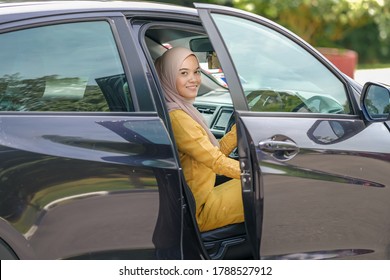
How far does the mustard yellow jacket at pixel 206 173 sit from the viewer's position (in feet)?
11.5

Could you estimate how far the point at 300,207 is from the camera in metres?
3.43

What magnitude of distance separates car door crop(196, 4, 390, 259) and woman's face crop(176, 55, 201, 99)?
28 cm

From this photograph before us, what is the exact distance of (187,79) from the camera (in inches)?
144

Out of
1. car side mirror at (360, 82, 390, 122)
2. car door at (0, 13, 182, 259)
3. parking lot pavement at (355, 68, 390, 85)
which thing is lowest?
car door at (0, 13, 182, 259)

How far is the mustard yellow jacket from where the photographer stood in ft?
11.5

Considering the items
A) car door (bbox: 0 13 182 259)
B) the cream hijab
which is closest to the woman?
the cream hijab

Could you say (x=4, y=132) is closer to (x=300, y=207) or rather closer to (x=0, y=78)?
(x=0, y=78)

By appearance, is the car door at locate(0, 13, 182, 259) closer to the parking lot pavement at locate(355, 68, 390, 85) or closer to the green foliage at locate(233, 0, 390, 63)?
the parking lot pavement at locate(355, 68, 390, 85)

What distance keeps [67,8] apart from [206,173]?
1.01m

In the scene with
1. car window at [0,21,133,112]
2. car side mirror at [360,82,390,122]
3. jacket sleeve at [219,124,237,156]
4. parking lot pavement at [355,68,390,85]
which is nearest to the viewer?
car window at [0,21,133,112]

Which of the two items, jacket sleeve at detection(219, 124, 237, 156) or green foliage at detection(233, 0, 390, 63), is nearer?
jacket sleeve at detection(219, 124, 237, 156)

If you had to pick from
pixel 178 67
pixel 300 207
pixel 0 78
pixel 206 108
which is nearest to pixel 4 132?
pixel 0 78

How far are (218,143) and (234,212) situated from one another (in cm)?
38

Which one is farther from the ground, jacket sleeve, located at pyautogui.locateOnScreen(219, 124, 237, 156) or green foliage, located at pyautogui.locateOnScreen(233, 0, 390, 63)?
green foliage, located at pyautogui.locateOnScreen(233, 0, 390, 63)
